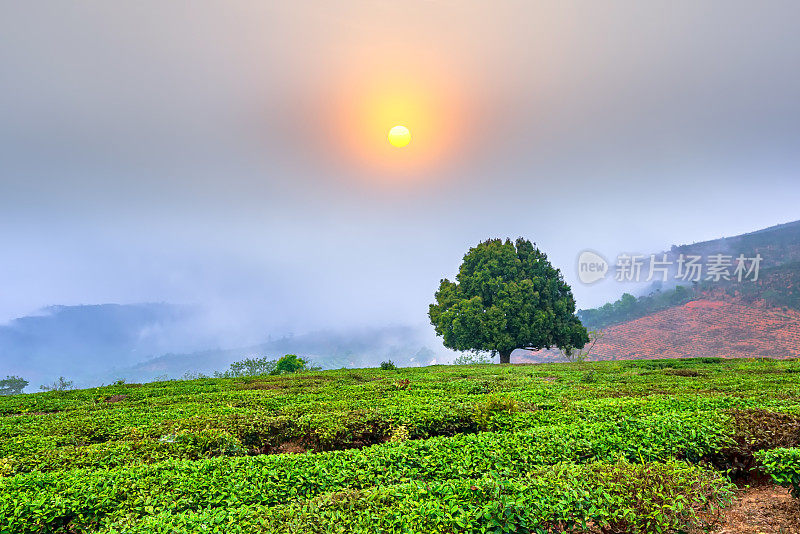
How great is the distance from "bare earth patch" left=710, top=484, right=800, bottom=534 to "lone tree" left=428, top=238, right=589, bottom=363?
856 inches

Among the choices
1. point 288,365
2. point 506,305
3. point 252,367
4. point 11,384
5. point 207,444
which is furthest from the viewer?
point 11,384

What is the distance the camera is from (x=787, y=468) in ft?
14.7

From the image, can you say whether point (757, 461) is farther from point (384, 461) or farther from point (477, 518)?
point (384, 461)

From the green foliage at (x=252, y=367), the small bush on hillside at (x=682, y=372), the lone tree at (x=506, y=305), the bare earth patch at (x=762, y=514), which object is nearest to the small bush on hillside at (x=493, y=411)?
the bare earth patch at (x=762, y=514)

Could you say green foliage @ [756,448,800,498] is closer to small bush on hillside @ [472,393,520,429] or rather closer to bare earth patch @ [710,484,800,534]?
bare earth patch @ [710,484,800,534]

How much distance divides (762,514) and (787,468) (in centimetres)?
59

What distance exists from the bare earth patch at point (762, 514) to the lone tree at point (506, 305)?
21.8 metres

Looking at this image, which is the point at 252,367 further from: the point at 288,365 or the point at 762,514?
the point at 762,514

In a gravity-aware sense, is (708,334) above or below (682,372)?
below

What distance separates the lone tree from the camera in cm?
2692

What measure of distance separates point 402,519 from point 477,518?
2.19 feet

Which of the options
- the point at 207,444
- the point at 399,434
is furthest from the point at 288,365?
the point at 399,434

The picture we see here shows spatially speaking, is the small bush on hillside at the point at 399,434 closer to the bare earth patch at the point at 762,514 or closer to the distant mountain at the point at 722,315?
the bare earth patch at the point at 762,514

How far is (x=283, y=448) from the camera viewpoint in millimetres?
7070
